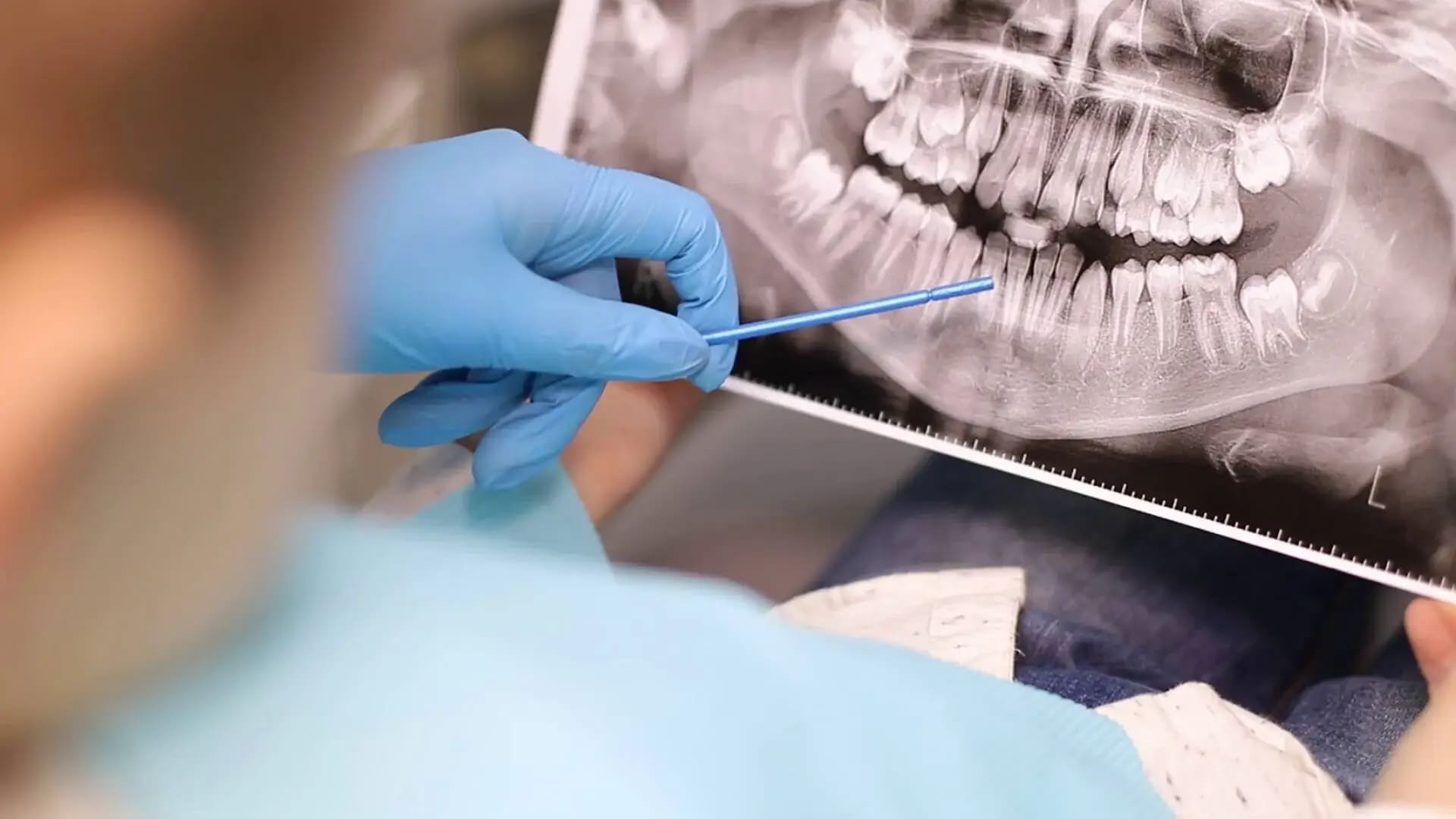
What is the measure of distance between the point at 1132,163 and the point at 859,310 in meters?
0.17

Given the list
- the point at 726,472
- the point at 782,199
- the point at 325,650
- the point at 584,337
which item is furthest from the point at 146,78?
the point at 726,472

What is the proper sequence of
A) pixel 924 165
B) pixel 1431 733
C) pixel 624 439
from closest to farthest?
pixel 1431 733, pixel 924 165, pixel 624 439

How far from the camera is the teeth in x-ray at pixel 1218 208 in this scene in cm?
61

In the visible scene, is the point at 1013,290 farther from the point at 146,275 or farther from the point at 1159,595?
the point at 146,275

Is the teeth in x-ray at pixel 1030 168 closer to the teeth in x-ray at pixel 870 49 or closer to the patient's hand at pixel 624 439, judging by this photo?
the teeth in x-ray at pixel 870 49

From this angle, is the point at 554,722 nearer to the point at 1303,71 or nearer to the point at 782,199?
the point at 782,199

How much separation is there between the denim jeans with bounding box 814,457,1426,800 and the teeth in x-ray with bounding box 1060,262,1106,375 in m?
0.12

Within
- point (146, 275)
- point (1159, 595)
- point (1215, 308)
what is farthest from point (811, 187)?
point (146, 275)

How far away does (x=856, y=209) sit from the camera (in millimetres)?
662

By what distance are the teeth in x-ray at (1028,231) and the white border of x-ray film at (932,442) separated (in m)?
0.12

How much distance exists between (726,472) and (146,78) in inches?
25.4

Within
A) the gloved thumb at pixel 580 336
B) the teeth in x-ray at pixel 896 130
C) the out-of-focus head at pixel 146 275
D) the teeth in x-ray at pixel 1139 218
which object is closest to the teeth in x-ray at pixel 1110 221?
the teeth in x-ray at pixel 1139 218

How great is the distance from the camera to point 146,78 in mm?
177

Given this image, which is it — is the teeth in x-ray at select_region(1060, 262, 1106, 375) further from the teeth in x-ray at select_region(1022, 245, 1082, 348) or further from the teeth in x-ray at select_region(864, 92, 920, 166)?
the teeth in x-ray at select_region(864, 92, 920, 166)
